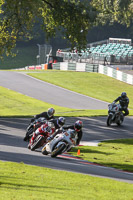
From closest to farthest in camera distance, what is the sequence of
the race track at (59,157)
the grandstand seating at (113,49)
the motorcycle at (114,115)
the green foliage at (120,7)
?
the race track at (59,157)
the motorcycle at (114,115)
the green foliage at (120,7)
the grandstand seating at (113,49)

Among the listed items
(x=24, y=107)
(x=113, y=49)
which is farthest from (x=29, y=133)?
(x=113, y=49)

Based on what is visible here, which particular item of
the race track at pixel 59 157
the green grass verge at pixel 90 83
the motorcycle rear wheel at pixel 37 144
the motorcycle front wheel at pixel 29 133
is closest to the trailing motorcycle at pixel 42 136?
the motorcycle rear wheel at pixel 37 144

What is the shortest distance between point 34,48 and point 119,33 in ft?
65.2

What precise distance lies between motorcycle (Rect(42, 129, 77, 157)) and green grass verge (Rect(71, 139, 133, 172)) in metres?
1.11

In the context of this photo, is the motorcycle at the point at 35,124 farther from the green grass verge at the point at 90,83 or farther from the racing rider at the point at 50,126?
the green grass verge at the point at 90,83

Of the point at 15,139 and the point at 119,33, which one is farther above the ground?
the point at 119,33

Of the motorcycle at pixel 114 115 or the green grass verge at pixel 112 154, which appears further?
the motorcycle at pixel 114 115

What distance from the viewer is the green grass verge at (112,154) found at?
16391 millimetres

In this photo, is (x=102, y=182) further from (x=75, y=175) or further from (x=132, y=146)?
(x=132, y=146)

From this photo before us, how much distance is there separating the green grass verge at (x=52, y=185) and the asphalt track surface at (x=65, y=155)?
3.75 ft

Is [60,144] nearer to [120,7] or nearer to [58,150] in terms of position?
[58,150]

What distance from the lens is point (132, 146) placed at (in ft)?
68.8

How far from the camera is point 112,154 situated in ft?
60.8

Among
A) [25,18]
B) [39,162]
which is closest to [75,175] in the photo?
[39,162]
